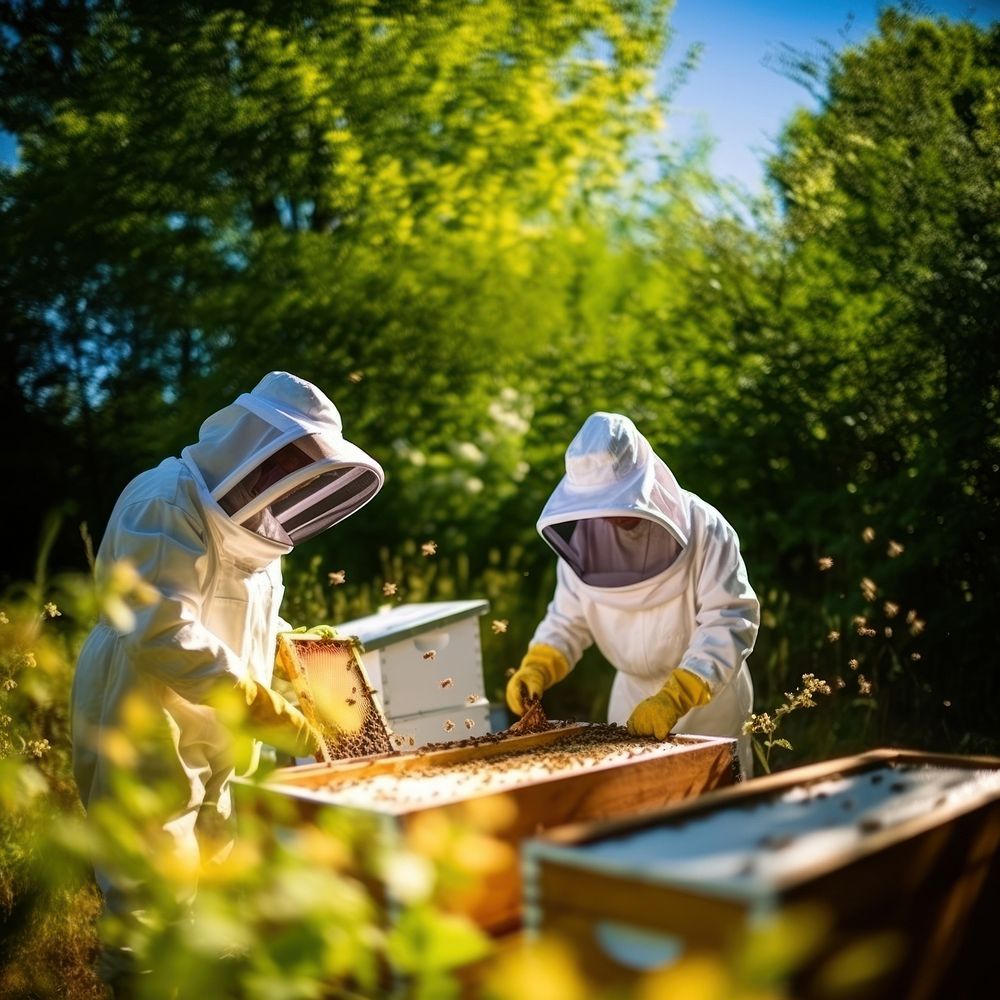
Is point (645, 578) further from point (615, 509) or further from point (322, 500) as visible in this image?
point (322, 500)

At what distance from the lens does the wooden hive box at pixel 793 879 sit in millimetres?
1637

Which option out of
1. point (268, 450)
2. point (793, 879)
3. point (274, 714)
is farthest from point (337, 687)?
point (793, 879)

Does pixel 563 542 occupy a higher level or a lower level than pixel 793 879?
lower

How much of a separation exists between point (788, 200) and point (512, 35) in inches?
187

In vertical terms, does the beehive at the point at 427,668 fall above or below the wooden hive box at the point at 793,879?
below

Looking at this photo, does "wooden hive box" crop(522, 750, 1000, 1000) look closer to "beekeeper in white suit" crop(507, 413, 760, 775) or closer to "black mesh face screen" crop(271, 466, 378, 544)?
"beekeeper in white suit" crop(507, 413, 760, 775)

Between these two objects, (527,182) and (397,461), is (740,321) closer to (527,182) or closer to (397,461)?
(397,461)

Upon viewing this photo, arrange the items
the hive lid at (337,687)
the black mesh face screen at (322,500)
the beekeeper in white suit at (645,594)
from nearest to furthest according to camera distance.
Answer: the hive lid at (337,687)
the beekeeper in white suit at (645,594)
the black mesh face screen at (322,500)

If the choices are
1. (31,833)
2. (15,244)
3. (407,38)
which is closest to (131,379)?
(15,244)

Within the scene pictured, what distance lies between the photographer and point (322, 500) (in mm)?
3971

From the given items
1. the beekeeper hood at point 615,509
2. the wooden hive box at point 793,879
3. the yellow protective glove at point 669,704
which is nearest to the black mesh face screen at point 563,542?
the beekeeper hood at point 615,509

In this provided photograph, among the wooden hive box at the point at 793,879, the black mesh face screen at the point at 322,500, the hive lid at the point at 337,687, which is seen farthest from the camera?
the black mesh face screen at the point at 322,500

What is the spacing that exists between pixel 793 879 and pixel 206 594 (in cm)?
245

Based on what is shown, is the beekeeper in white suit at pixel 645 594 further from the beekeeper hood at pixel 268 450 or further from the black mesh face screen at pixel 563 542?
the beekeeper hood at pixel 268 450
